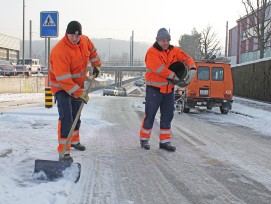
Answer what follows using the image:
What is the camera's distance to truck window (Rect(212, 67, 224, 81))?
49.7 feet

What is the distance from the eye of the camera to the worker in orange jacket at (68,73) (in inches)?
206

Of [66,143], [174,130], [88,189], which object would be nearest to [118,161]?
[66,143]

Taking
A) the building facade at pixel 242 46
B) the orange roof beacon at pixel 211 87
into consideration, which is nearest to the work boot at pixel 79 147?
the orange roof beacon at pixel 211 87

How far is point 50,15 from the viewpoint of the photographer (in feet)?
40.9

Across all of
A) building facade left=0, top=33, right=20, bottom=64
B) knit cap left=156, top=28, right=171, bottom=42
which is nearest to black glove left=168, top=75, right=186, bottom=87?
knit cap left=156, top=28, right=171, bottom=42

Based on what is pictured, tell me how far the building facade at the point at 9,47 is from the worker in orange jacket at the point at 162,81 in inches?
2192

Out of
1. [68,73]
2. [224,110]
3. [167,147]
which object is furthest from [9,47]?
[68,73]

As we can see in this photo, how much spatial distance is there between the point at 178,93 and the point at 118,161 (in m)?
10.2

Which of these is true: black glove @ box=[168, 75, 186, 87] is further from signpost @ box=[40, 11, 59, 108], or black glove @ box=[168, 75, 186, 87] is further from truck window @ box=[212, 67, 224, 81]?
truck window @ box=[212, 67, 224, 81]

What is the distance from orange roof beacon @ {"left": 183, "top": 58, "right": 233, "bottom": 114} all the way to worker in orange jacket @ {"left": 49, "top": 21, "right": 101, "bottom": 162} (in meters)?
9.53

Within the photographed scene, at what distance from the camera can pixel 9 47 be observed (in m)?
60.8

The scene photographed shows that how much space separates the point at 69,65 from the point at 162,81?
189cm

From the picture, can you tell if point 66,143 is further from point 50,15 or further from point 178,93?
point 178,93

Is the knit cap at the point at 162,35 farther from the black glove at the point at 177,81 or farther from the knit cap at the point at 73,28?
the knit cap at the point at 73,28
